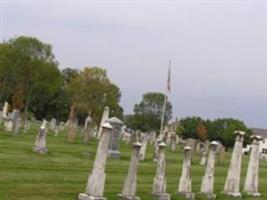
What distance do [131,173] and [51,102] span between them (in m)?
76.4

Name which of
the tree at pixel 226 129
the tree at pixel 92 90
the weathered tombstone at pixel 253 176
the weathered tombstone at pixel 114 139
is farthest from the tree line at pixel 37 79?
the weathered tombstone at pixel 253 176

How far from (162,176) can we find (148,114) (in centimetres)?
Answer: 9288

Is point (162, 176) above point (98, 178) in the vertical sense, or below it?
above

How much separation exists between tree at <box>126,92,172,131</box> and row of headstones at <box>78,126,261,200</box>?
8159 centimetres

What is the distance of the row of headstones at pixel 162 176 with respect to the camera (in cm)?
1439

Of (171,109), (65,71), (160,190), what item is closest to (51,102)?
(65,71)

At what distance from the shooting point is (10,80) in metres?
67.8

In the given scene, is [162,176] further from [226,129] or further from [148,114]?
[148,114]

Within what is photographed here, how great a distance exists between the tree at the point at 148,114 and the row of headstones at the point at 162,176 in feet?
268

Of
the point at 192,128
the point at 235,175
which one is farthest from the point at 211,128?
the point at 235,175

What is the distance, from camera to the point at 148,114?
359 ft

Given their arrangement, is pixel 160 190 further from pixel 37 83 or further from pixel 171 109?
pixel 171 109

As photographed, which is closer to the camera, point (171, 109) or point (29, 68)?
point (29, 68)

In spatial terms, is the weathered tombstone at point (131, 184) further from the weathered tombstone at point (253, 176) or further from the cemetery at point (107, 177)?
the weathered tombstone at point (253, 176)
